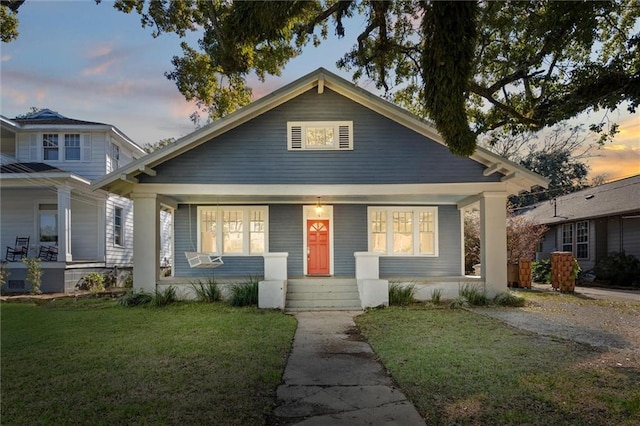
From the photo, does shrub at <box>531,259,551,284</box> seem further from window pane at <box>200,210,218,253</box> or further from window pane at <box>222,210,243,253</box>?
window pane at <box>200,210,218,253</box>

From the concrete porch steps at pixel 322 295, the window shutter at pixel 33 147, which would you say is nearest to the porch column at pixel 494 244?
the concrete porch steps at pixel 322 295

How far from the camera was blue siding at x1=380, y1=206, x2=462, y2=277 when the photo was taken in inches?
570

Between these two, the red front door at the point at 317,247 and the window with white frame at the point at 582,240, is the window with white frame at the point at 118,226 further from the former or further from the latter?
the window with white frame at the point at 582,240

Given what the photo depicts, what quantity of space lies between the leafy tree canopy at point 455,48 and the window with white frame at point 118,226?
270 inches

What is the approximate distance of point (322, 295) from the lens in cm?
1195

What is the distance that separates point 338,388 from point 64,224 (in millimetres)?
13852

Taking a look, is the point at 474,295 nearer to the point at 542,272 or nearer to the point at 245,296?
the point at 245,296

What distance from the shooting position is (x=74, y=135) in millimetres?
17766

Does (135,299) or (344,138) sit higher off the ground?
(344,138)

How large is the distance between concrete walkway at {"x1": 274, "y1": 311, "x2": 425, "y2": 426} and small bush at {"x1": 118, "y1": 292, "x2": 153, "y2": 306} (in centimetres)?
551

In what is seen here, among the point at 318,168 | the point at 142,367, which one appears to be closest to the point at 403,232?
the point at 318,168

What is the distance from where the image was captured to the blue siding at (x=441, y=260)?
1447cm

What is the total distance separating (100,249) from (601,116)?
17.3m

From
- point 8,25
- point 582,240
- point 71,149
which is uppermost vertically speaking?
point 8,25
